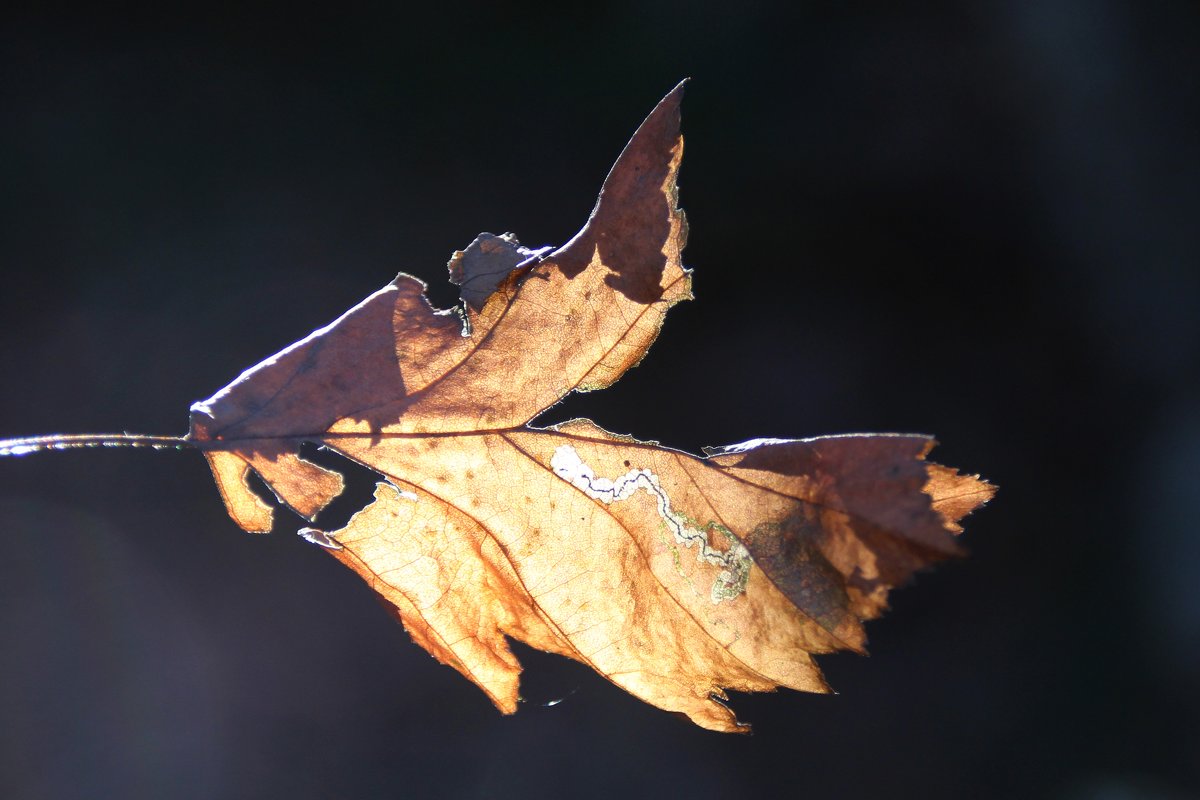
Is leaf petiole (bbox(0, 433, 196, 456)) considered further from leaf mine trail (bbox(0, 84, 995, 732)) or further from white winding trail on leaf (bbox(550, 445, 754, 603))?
white winding trail on leaf (bbox(550, 445, 754, 603))

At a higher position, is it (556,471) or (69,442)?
(69,442)

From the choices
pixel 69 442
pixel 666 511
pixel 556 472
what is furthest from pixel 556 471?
pixel 69 442

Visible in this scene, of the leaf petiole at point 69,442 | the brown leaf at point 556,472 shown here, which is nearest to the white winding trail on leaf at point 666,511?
the brown leaf at point 556,472

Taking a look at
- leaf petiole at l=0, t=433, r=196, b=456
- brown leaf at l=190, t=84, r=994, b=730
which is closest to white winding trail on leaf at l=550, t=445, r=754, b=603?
brown leaf at l=190, t=84, r=994, b=730

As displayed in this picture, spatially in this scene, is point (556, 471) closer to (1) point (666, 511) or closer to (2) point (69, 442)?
(1) point (666, 511)

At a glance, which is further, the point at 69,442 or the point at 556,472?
the point at 556,472

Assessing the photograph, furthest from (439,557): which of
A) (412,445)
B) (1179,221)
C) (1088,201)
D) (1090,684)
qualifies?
(1179,221)

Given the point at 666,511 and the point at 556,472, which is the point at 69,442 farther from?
the point at 666,511

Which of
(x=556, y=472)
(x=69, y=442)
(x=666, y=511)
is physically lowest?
(x=666, y=511)
